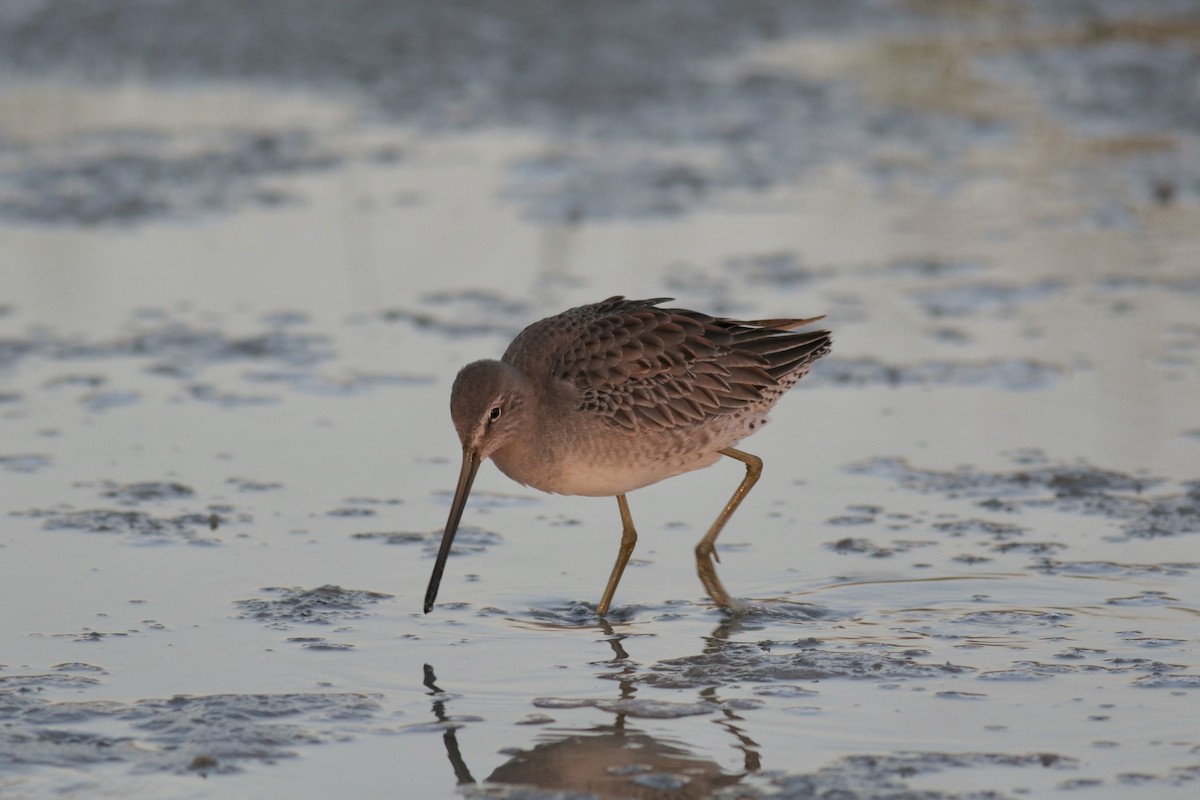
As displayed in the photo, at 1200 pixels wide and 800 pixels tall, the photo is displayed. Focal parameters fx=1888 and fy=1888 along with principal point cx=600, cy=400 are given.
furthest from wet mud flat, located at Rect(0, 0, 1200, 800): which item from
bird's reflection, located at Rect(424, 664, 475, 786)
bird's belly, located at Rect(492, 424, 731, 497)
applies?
bird's belly, located at Rect(492, 424, 731, 497)

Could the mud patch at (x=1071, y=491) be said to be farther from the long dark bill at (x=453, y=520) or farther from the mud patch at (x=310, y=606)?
the mud patch at (x=310, y=606)

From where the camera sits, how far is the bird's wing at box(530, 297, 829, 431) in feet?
15.1

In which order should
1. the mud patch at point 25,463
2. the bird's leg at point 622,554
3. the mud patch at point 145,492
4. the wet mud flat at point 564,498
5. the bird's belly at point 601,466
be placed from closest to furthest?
the wet mud flat at point 564,498, the bird's leg at point 622,554, the bird's belly at point 601,466, the mud patch at point 145,492, the mud patch at point 25,463

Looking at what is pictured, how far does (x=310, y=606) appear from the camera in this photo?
436 cm

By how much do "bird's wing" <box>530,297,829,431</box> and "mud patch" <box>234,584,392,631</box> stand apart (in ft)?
2.37

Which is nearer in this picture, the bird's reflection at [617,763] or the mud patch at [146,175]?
the bird's reflection at [617,763]

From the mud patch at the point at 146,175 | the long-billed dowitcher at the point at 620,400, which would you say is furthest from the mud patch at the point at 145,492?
the mud patch at the point at 146,175

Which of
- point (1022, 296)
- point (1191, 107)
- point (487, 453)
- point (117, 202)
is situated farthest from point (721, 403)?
point (1191, 107)

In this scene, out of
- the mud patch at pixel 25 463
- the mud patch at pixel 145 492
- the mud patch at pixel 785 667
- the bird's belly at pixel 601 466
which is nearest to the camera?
the mud patch at pixel 785 667

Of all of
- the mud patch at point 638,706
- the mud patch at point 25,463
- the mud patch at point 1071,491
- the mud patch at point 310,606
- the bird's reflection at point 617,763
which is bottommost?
the bird's reflection at point 617,763

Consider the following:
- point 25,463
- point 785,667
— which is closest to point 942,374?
point 785,667

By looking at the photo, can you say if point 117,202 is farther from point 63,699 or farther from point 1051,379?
point 63,699

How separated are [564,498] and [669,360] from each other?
819mm

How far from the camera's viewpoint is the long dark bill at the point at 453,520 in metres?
4.24
